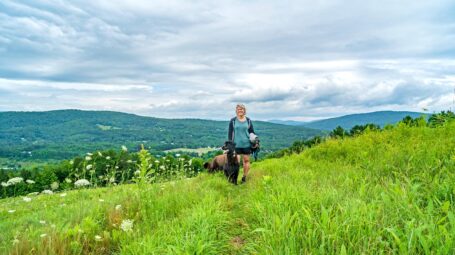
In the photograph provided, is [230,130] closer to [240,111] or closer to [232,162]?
[240,111]

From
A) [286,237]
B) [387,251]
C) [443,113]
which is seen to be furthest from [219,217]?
[443,113]

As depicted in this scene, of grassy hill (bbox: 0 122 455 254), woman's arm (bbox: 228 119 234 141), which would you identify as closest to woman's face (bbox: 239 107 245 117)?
woman's arm (bbox: 228 119 234 141)

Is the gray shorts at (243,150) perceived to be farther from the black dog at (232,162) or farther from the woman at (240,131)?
the black dog at (232,162)

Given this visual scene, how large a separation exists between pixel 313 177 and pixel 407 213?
3.95 metres

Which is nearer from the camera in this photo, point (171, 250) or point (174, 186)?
point (171, 250)

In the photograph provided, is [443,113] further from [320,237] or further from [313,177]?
[320,237]

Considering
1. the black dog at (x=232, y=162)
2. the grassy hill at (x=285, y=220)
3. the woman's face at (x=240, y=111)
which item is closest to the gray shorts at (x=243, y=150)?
the black dog at (x=232, y=162)

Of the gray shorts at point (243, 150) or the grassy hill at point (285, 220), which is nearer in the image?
the grassy hill at point (285, 220)

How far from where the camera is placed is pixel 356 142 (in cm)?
1054

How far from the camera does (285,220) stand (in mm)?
4051

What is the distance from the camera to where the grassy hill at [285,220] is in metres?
3.44

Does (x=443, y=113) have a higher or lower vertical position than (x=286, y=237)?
higher

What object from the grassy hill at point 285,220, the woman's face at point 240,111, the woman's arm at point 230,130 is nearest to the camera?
the grassy hill at point 285,220

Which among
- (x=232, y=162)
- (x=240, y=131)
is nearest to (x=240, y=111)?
(x=240, y=131)
